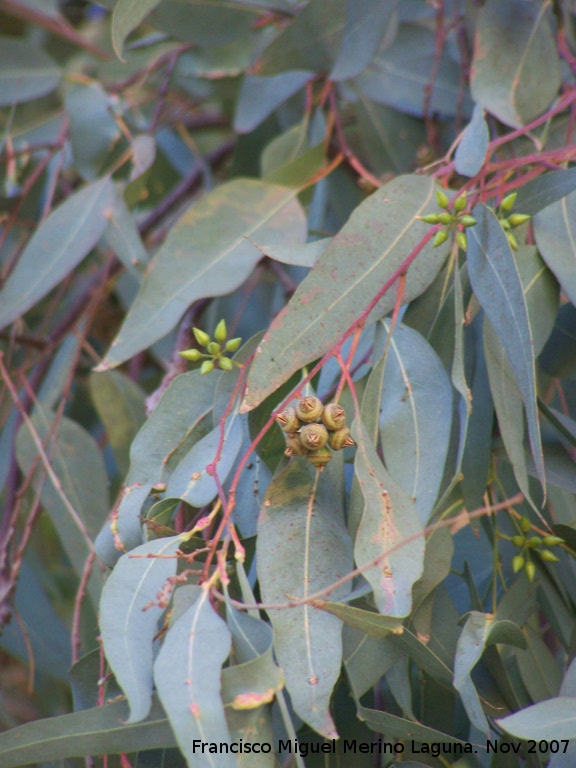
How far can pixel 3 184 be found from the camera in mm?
1452

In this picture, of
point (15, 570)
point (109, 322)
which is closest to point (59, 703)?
point (15, 570)

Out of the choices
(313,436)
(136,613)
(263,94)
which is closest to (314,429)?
(313,436)

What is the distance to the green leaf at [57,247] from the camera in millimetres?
1099

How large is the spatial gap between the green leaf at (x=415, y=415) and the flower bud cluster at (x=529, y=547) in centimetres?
17

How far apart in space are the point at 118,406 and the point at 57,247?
271mm

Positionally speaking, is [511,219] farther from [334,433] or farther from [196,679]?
[196,679]

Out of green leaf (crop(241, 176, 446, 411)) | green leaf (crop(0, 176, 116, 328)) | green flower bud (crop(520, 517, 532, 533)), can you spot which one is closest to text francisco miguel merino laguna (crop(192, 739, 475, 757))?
green flower bud (crop(520, 517, 532, 533))

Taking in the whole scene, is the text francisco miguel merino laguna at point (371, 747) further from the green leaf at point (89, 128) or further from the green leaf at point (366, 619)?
the green leaf at point (89, 128)

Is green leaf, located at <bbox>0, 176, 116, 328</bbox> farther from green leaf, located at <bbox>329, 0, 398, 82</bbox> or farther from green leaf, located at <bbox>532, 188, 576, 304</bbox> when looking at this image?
green leaf, located at <bbox>532, 188, 576, 304</bbox>

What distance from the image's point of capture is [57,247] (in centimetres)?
114

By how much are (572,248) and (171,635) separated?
23.8 inches

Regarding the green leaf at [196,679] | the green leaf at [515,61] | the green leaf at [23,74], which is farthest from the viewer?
the green leaf at [23,74]

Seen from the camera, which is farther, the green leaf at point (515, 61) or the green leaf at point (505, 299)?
the green leaf at point (515, 61)

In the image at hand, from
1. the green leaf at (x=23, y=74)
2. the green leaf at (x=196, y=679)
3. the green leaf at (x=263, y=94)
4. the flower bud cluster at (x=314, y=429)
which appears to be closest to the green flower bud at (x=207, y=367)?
the flower bud cluster at (x=314, y=429)
